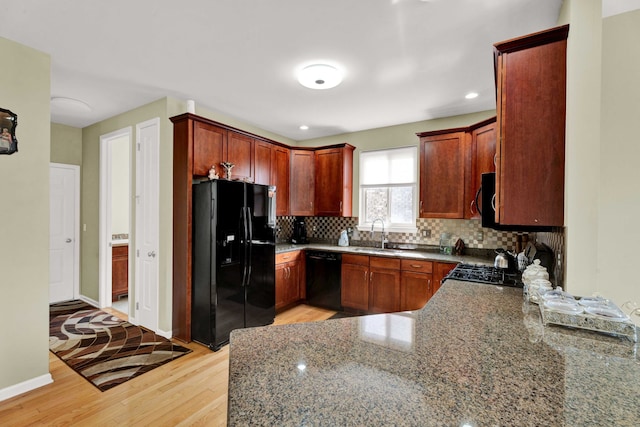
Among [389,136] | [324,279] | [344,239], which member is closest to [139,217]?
[324,279]

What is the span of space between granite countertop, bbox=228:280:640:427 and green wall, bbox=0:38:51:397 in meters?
2.31

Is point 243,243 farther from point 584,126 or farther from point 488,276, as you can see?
point 584,126

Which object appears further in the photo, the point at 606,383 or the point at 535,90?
the point at 535,90

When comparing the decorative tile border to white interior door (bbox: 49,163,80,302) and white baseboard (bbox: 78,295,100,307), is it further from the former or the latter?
white interior door (bbox: 49,163,80,302)

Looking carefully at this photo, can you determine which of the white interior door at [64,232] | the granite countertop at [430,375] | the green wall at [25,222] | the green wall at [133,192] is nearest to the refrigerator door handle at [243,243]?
the green wall at [133,192]

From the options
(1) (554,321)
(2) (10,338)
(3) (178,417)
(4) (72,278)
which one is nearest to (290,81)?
(1) (554,321)

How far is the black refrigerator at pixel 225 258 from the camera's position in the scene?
2955 mm

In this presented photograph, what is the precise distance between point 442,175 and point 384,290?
1628 mm

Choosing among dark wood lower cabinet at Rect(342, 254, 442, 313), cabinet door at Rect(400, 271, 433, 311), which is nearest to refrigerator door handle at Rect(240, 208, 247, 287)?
dark wood lower cabinet at Rect(342, 254, 442, 313)

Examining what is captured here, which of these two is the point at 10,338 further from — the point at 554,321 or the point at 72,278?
the point at 554,321

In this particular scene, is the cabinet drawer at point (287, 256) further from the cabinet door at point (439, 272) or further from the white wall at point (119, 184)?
the white wall at point (119, 184)

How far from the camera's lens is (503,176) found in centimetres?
Answer: 166

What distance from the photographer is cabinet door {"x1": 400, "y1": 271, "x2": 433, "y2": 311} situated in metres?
3.42

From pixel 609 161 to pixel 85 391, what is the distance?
3.86 meters
